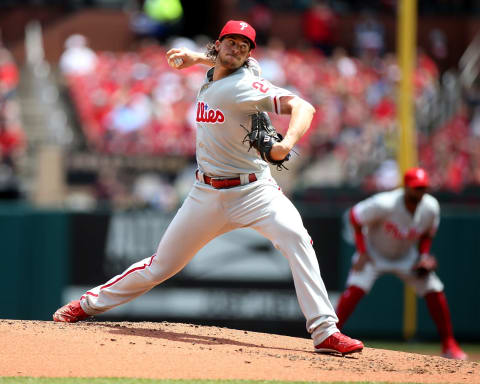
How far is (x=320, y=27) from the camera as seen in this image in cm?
2403

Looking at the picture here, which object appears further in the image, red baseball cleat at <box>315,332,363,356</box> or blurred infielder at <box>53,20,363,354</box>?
red baseball cleat at <box>315,332,363,356</box>

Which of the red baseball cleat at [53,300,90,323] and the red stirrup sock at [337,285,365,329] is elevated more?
the red baseball cleat at [53,300,90,323]

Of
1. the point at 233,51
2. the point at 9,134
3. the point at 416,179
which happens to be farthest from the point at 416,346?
the point at 9,134

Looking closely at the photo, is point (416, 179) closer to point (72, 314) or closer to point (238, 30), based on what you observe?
point (238, 30)

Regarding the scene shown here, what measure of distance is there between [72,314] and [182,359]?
1.34 meters

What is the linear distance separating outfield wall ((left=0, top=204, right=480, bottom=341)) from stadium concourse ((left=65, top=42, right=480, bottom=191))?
372 centimetres

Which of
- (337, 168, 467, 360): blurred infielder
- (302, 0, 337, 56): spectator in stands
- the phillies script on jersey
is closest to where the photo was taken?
the phillies script on jersey

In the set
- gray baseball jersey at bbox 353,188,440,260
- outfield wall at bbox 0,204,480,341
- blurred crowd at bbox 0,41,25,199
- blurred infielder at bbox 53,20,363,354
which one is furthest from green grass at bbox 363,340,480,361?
blurred crowd at bbox 0,41,25,199

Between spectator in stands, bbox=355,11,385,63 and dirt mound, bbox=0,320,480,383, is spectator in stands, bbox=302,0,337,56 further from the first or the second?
dirt mound, bbox=0,320,480,383

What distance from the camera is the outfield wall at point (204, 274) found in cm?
1188

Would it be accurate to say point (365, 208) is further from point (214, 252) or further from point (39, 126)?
point (39, 126)

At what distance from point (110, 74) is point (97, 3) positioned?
5933mm

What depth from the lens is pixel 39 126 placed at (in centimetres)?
1877

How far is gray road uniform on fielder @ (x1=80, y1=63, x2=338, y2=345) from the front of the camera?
6.50 metres
